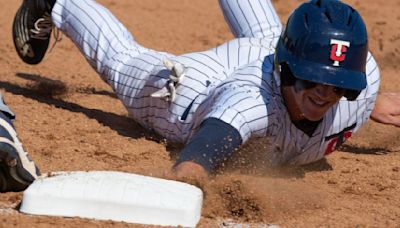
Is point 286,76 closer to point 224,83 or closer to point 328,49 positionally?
point 328,49

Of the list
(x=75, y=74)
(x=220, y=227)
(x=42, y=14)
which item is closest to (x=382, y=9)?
(x=75, y=74)

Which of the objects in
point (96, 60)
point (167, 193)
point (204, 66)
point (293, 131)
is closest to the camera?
point (167, 193)

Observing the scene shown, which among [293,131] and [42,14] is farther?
[42,14]

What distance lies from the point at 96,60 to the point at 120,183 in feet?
6.11

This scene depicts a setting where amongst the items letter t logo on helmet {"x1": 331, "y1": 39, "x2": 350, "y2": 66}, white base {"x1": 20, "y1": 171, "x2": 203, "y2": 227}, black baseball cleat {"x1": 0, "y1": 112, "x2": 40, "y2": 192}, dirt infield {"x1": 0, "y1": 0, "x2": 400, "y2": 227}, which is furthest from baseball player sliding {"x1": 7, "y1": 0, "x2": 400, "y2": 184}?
black baseball cleat {"x1": 0, "y1": 112, "x2": 40, "y2": 192}

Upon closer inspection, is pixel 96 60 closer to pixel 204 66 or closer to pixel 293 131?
pixel 204 66

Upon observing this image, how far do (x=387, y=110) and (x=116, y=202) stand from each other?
1945 mm

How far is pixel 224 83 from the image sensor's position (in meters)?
4.23

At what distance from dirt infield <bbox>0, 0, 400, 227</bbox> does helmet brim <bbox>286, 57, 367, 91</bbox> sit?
45 cm

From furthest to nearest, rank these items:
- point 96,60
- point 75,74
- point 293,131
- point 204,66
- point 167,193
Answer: point 75,74, point 96,60, point 204,66, point 293,131, point 167,193

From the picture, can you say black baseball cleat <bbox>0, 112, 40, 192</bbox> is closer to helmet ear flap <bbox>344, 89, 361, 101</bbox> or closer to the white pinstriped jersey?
the white pinstriped jersey

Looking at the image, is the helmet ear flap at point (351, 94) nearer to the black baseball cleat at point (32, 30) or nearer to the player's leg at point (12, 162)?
the player's leg at point (12, 162)

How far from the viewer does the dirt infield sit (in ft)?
11.6

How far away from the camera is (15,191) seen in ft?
11.7
